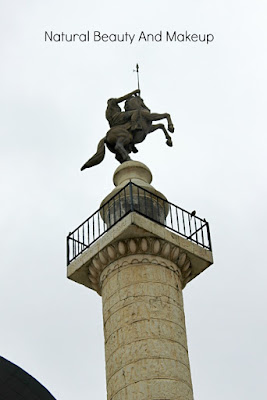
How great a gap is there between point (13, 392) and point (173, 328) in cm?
488

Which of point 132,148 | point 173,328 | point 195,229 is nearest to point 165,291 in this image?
point 173,328

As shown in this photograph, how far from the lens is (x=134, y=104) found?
67.8 ft

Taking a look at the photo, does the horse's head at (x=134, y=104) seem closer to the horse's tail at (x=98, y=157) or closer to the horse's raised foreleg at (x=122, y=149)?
the horse's raised foreleg at (x=122, y=149)

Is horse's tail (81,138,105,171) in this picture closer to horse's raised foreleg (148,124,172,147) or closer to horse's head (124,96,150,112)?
horse's head (124,96,150,112)

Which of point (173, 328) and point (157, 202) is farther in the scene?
point (157, 202)

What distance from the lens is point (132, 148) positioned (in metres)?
20.2

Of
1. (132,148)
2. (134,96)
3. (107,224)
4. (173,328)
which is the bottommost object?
(173,328)

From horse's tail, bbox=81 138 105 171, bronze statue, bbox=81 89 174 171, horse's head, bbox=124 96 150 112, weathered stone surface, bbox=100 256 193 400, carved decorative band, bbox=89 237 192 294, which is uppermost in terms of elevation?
horse's head, bbox=124 96 150 112

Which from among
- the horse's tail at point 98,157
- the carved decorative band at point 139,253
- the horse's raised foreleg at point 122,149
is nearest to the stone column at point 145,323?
the carved decorative band at point 139,253

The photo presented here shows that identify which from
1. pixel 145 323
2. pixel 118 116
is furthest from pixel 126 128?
pixel 145 323

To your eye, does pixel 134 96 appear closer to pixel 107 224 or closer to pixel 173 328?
pixel 107 224

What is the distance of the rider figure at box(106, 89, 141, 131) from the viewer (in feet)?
66.0

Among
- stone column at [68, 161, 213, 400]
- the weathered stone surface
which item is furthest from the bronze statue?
the weathered stone surface

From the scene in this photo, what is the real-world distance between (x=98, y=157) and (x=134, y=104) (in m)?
1.74
